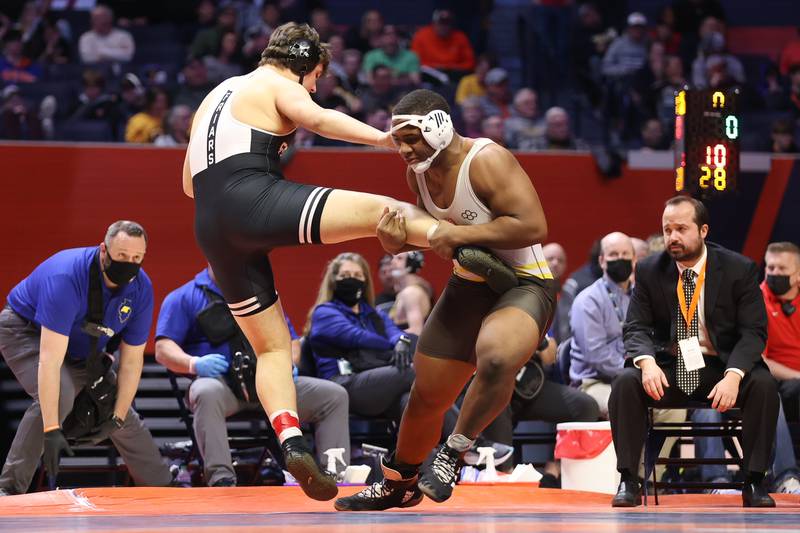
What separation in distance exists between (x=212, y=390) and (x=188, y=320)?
1.90ft

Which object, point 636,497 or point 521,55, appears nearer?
point 636,497

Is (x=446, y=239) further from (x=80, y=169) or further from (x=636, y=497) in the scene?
(x=80, y=169)

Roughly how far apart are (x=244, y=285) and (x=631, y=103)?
670 cm

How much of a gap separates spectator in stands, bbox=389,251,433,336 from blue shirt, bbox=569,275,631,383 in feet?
3.09

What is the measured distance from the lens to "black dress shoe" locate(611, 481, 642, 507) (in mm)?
5148

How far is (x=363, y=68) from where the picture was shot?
1091 centimetres

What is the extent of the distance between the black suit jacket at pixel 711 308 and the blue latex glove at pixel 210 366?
87.2 inches

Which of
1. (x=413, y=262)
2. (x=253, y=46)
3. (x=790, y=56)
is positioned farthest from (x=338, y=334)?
(x=790, y=56)

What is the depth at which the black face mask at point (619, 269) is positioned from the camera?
23.7 ft

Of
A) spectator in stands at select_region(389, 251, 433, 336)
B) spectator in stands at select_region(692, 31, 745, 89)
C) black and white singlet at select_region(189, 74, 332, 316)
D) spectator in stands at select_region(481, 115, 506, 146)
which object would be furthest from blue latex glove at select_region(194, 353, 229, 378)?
spectator in stands at select_region(692, 31, 745, 89)

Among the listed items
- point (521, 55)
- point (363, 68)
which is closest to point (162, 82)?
point (363, 68)

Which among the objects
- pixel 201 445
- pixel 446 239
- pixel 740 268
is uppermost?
pixel 446 239

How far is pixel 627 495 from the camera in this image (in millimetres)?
5180

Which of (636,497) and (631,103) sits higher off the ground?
(631,103)
